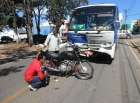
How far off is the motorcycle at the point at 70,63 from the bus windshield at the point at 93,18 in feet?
9.43

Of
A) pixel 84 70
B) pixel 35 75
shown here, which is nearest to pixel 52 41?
pixel 84 70

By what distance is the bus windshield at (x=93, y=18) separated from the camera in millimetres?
9281

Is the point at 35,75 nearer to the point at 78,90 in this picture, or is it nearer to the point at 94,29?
the point at 78,90

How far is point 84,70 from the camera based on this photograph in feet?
22.4

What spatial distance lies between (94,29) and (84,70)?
3.06 metres

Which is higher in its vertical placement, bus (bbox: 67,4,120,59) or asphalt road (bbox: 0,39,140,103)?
bus (bbox: 67,4,120,59)

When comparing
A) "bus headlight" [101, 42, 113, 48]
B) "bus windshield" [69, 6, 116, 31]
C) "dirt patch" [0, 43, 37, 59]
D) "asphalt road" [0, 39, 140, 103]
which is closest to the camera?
"asphalt road" [0, 39, 140, 103]

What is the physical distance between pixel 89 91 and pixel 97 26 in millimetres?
4441

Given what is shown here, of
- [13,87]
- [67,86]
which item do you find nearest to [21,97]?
[13,87]

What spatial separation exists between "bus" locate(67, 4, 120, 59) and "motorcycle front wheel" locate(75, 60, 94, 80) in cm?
194

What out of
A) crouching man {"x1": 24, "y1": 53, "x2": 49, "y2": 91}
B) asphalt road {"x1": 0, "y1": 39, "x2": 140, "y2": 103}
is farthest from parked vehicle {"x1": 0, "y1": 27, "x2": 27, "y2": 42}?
crouching man {"x1": 24, "y1": 53, "x2": 49, "y2": 91}

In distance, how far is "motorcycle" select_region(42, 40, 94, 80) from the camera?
682 centimetres

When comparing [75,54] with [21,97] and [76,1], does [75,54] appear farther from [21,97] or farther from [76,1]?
[76,1]

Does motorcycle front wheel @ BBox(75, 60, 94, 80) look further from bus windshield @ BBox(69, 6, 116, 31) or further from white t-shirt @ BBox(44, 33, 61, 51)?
bus windshield @ BBox(69, 6, 116, 31)
